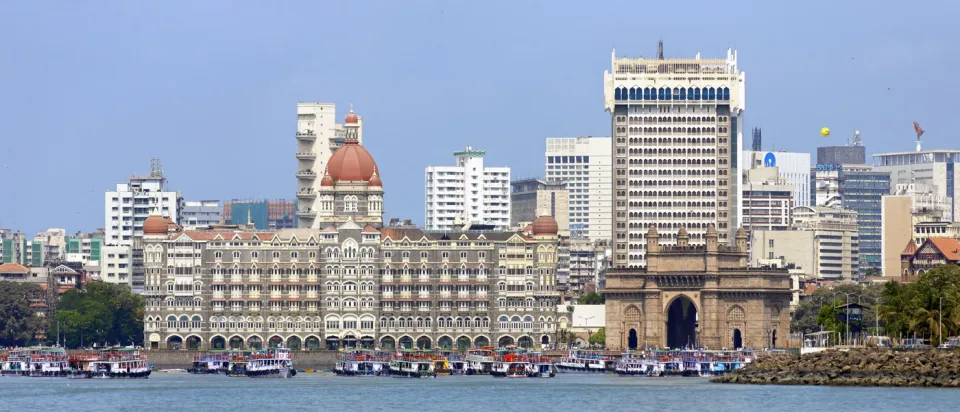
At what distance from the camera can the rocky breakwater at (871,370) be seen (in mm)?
181125

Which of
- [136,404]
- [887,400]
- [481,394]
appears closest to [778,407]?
[887,400]

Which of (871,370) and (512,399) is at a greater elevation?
(871,370)

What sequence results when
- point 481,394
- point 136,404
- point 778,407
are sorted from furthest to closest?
point 481,394 < point 136,404 < point 778,407

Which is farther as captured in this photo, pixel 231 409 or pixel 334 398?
pixel 334 398

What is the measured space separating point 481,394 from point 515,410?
21.5 metres

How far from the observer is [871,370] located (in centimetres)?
18612

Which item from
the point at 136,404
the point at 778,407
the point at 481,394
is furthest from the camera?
the point at 481,394

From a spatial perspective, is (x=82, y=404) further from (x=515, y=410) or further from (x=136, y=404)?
(x=515, y=410)

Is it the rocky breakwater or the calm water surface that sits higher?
the rocky breakwater

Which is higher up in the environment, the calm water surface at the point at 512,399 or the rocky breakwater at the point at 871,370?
the rocky breakwater at the point at 871,370

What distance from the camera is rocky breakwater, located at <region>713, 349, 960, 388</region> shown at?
18112 cm

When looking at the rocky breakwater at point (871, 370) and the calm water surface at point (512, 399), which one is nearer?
the calm water surface at point (512, 399)

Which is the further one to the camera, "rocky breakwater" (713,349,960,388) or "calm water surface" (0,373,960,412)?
"rocky breakwater" (713,349,960,388)

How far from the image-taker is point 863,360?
188625mm
